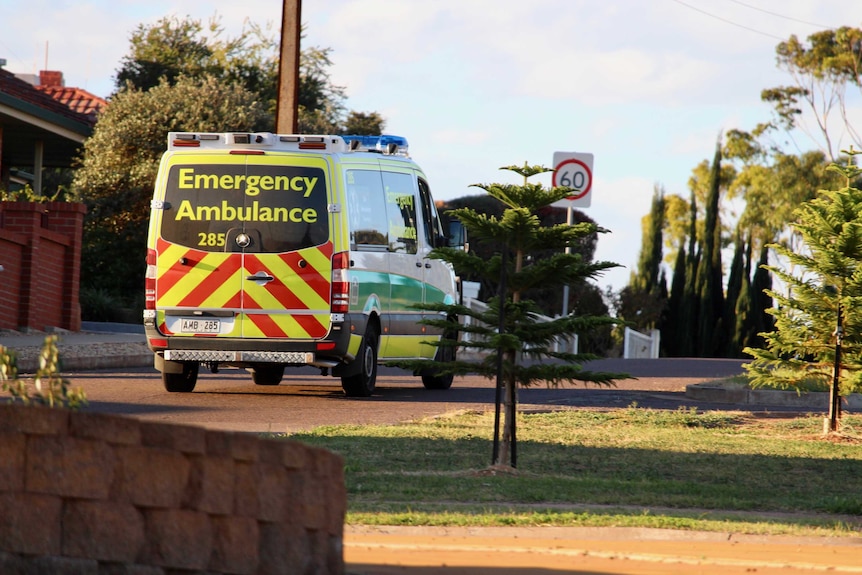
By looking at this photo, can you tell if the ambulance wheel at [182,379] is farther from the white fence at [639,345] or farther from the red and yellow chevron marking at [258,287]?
the white fence at [639,345]

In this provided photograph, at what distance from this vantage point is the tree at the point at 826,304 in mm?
12547

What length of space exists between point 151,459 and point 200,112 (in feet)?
90.4

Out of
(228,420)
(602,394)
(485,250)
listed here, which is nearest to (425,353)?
(602,394)

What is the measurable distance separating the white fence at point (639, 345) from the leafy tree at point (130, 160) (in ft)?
33.7

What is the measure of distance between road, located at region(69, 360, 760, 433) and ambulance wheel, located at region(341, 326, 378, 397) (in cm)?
17

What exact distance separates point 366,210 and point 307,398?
219 centimetres

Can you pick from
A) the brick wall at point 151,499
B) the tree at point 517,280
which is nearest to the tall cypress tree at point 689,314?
the tree at point 517,280

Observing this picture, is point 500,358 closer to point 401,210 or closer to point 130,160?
point 401,210

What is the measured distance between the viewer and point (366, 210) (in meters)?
14.6

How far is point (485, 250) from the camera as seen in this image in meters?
36.0

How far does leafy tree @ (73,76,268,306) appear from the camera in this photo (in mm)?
29844

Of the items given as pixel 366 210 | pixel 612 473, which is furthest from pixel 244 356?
pixel 612 473

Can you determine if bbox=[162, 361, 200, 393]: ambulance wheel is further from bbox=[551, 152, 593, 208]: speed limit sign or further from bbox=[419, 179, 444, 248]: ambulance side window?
bbox=[551, 152, 593, 208]: speed limit sign

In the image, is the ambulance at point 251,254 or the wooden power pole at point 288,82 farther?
the wooden power pole at point 288,82
